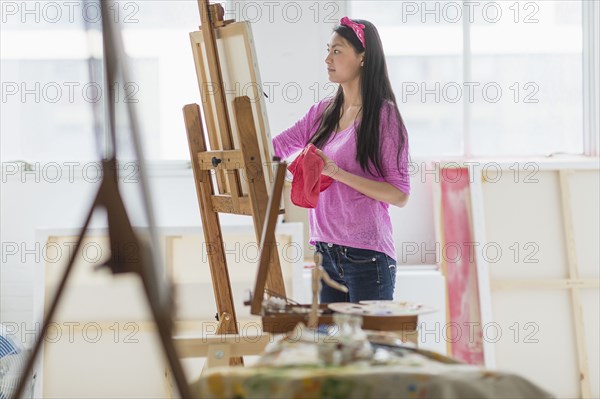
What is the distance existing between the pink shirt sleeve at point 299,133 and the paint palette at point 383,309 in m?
0.91

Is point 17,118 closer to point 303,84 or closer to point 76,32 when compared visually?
point 76,32

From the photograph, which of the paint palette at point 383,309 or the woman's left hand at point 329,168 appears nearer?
the paint palette at point 383,309

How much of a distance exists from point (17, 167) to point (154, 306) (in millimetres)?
2969

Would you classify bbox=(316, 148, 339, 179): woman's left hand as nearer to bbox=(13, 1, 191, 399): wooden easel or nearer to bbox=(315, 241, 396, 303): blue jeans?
bbox=(315, 241, 396, 303): blue jeans

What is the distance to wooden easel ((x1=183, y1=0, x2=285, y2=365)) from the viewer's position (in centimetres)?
237

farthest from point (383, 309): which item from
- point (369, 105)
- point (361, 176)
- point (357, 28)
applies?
point (357, 28)

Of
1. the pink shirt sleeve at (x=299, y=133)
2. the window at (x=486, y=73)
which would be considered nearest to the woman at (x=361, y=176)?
the pink shirt sleeve at (x=299, y=133)

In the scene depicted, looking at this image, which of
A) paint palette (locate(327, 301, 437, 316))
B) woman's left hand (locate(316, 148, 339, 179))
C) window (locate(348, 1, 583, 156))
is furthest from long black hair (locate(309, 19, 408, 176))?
window (locate(348, 1, 583, 156))

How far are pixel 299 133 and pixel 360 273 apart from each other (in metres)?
0.58

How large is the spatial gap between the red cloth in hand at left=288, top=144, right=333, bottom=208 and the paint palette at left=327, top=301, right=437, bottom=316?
0.45 m

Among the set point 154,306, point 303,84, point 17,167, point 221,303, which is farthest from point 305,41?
point 154,306

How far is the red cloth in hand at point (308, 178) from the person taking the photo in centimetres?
232

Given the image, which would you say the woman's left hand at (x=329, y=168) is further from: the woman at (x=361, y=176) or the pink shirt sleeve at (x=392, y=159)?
the pink shirt sleeve at (x=392, y=159)

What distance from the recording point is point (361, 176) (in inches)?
97.7
